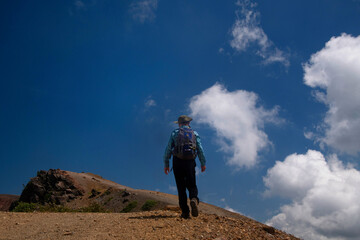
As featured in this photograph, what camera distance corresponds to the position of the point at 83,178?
4262 centimetres

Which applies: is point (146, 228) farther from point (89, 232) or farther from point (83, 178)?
point (83, 178)

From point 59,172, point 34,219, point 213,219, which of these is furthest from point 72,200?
point 213,219

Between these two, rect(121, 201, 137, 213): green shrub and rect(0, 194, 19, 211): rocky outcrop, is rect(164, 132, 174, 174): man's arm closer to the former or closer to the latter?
rect(121, 201, 137, 213): green shrub

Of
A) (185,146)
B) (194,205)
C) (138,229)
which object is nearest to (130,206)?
(194,205)

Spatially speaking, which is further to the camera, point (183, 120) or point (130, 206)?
point (130, 206)

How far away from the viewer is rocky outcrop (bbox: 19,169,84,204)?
36.9m

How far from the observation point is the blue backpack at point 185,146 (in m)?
8.55

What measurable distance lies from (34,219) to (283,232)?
8989 millimetres

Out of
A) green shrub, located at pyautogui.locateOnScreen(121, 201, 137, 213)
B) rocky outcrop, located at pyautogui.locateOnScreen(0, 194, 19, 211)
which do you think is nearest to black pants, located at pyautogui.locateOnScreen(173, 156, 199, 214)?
green shrub, located at pyautogui.locateOnScreen(121, 201, 137, 213)

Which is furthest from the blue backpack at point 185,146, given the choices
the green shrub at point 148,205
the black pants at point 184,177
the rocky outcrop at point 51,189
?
the rocky outcrop at point 51,189

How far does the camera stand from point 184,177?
345 inches

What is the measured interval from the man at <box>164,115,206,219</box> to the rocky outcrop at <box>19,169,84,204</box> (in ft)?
104

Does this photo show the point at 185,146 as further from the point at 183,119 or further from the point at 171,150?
the point at 183,119

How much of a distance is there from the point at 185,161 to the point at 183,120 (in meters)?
1.33
